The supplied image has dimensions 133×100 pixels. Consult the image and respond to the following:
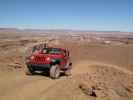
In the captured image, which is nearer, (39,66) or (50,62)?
(50,62)

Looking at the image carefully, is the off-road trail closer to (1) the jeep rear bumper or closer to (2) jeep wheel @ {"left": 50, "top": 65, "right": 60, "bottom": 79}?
(2) jeep wheel @ {"left": 50, "top": 65, "right": 60, "bottom": 79}

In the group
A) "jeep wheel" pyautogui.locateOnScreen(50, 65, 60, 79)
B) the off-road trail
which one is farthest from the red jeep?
the off-road trail

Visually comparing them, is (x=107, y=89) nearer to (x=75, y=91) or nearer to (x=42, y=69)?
(x=75, y=91)

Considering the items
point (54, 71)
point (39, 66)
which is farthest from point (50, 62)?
point (39, 66)

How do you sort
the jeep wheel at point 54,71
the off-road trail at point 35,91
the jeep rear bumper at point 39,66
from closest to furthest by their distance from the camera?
1. the off-road trail at point 35,91
2. the jeep wheel at point 54,71
3. the jeep rear bumper at point 39,66

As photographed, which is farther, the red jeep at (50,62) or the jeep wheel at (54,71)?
the red jeep at (50,62)

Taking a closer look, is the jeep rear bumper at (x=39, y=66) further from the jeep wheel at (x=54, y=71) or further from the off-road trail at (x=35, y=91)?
the off-road trail at (x=35, y=91)

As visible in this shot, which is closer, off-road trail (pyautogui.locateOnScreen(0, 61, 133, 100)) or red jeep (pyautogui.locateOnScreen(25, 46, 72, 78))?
off-road trail (pyautogui.locateOnScreen(0, 61, 133, 100))

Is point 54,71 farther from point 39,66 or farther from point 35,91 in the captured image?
point 35,91

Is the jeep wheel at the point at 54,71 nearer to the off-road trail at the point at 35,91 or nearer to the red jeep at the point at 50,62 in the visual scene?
the red jeep at the point at 50,62

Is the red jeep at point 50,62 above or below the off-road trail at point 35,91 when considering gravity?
above

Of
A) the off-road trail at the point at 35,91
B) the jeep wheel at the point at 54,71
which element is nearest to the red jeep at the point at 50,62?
the jeep wheel at the point at 54,71

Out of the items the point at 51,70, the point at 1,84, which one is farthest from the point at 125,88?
the point at 1,84

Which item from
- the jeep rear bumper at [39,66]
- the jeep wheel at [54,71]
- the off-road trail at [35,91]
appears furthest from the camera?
the jeep rear bumper at [39,66]
